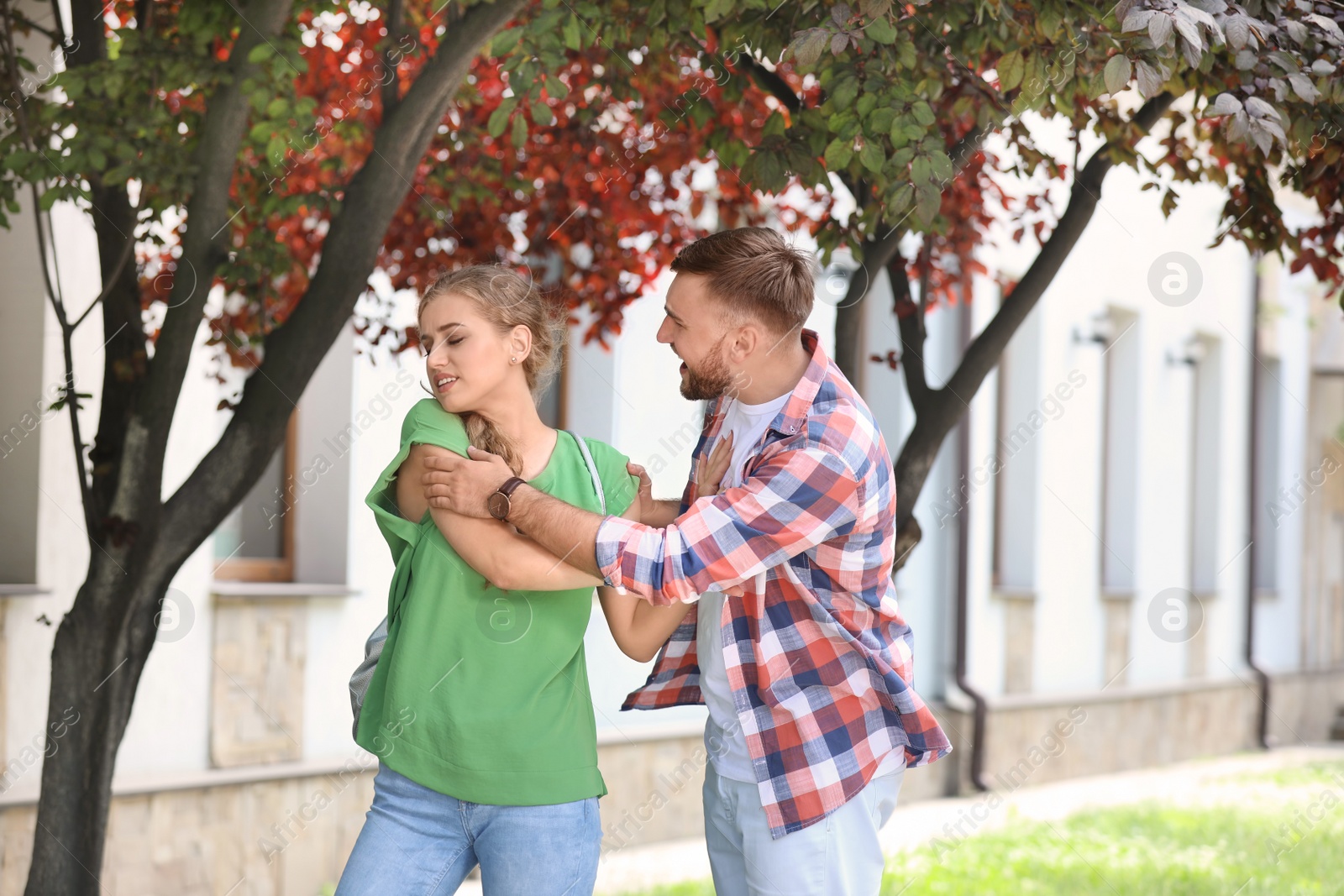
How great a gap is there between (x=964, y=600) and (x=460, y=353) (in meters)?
8.36

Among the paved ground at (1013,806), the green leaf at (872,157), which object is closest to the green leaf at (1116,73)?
the green leaf at (872,157)

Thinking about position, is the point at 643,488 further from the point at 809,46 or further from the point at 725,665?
the point at 809,46

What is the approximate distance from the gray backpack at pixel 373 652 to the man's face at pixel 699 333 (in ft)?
0.74

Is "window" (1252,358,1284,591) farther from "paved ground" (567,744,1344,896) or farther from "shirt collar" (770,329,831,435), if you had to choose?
"shirt collar" (770,329,831,435)

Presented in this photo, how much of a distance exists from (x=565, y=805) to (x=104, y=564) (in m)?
1.90

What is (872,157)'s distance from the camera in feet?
10.3

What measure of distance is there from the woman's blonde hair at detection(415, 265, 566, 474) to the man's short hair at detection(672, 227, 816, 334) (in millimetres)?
289

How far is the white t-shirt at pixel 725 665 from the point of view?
2.46 meters

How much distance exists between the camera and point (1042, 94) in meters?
3.08

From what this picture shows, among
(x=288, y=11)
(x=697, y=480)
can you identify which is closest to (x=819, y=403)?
(x=697, y=480)

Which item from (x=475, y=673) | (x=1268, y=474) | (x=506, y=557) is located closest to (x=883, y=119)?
(x=506, y=557)

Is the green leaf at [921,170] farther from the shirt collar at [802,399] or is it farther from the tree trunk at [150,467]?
the tree trunk at [150,467]

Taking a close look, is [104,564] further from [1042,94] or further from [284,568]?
[284,568]

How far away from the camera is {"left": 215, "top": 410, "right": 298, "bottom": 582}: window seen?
6562 millimetres
